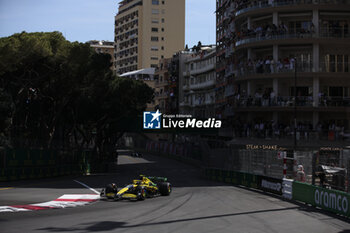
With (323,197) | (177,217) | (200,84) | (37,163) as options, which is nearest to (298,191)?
(323,197)

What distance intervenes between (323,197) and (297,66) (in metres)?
28.7

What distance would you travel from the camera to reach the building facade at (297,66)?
1944 inches

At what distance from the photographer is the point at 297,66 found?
49750mm

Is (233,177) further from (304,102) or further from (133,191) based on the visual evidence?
(304,102)

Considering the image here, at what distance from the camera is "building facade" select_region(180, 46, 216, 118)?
3595 inches

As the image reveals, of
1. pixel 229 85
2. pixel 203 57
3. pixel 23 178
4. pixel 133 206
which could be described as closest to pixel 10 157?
pixel 23 178

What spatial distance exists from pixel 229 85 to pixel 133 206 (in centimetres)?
4180

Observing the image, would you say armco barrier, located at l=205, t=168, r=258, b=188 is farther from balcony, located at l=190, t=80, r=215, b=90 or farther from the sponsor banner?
balcony, located at l=190, t=80, r=215, b=90

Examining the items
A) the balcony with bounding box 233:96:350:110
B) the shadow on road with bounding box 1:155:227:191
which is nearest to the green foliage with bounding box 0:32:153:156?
the shadow on road with bounding box 1:155:227:191

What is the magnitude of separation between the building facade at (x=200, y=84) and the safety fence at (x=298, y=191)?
172 feet

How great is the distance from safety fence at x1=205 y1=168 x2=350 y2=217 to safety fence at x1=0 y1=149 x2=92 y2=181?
50.0ft

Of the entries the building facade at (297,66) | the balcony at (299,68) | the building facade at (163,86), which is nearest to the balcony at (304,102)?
the building facade at (297,66)

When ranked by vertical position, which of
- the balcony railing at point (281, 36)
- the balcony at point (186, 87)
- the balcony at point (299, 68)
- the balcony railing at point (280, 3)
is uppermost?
the balcony railing at point (280, 3)

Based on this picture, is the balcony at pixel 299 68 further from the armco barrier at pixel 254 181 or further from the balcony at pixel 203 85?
the balcony at pixel 203 85
